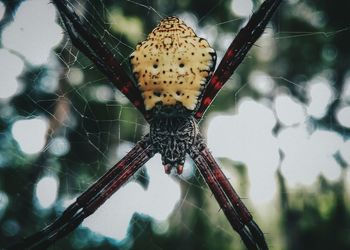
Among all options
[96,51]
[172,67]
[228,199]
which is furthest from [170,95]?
[228,199]

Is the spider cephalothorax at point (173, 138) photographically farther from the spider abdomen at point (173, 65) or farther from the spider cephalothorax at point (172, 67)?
the spider abdomen at point (173, 65)

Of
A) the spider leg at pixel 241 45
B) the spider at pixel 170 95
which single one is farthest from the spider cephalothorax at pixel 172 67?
the spider leg at pixel 241 45

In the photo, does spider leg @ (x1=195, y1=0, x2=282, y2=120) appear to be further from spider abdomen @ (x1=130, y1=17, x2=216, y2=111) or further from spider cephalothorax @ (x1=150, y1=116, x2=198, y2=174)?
spider cephalothorax @ (x1=150, y1=116, x2=198, y2=174)

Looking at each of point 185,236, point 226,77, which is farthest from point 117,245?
point 226,77

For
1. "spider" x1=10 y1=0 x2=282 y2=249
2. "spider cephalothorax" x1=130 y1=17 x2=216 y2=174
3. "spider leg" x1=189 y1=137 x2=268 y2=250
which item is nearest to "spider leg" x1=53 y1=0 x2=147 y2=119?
"spider" x1=10 y1=0 x2=282 y2=249

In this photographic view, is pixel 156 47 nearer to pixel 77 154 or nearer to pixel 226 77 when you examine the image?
pixel 226 77

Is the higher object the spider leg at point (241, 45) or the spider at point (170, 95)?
the spider leg at point (241, 45)

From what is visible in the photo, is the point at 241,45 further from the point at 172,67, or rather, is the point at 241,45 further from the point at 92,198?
the point at 92,198
